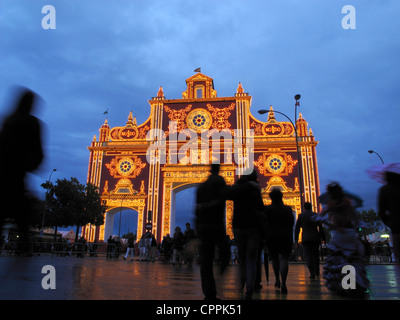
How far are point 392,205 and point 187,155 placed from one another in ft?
85.4

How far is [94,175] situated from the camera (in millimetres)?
30125

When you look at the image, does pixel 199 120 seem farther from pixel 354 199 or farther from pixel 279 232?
pixel 354 199

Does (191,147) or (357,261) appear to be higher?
(191,147)

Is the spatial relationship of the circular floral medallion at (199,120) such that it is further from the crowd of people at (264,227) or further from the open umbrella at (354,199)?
the open umbrella at (354,199)

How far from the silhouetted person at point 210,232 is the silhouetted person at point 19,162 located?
190cm

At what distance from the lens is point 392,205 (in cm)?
411

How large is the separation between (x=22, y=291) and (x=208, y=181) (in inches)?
108

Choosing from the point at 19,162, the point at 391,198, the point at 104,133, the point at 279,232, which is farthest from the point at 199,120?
the point at 19,162

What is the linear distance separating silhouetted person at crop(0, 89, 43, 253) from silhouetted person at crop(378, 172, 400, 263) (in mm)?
4330

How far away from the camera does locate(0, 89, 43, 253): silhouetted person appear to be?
3.00 metres

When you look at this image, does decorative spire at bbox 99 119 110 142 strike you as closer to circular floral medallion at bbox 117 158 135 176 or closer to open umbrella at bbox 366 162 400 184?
circular floral medallion at bbox 117 158 135 176

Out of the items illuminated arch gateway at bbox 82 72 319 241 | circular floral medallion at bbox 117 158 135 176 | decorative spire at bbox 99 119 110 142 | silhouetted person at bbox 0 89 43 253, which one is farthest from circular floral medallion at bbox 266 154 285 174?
silhouetted person at bbox 0 89 43 253
